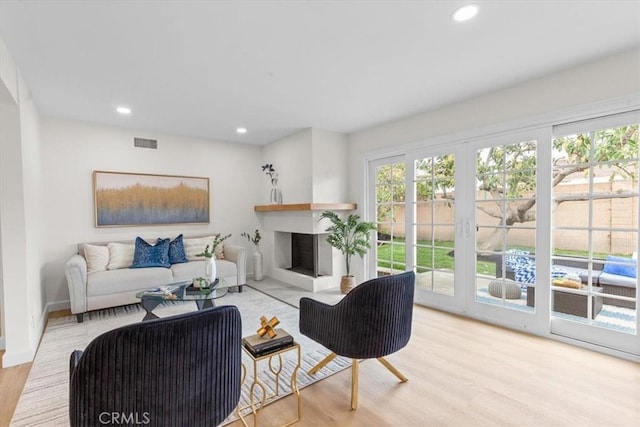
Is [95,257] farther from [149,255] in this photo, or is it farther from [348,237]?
[348,237]

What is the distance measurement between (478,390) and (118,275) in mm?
3789

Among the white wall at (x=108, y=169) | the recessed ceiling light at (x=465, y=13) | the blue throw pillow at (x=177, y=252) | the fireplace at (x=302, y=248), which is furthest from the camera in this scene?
the fireplace at (x=302, y=248)

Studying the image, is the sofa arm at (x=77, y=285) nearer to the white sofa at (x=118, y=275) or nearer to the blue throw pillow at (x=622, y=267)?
the white sofa at (x=118, y=275)

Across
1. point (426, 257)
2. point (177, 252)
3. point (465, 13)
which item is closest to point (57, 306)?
point (177, 252)

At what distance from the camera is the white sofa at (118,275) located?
3.32m

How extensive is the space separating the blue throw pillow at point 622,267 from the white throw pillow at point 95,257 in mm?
5284

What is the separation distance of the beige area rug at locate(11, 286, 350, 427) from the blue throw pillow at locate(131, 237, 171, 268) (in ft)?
1.81

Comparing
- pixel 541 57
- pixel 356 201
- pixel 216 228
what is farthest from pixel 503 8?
pixel 216 228

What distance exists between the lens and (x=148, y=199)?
177 inches

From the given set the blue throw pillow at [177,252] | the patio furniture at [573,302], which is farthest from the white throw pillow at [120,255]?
the patio furniture at [573,302]

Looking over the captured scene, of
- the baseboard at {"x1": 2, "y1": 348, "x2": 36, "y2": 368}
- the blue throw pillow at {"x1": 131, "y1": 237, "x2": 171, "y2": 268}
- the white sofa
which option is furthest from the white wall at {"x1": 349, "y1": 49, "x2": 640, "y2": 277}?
the baseboard at {"x1": 2, "y1": 348, "x2": 36, "y2": 368}

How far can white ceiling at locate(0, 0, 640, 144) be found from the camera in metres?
1.86

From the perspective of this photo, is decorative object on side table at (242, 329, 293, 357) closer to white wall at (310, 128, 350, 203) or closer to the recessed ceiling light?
the recessed ceiling light

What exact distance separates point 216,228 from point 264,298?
5.41ft
